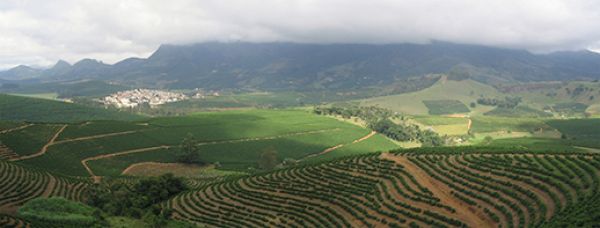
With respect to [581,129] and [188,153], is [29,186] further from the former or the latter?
→ [581,129]

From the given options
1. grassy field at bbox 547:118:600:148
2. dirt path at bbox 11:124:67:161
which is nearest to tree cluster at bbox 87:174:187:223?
dirt path at bbox 11:124:67:161

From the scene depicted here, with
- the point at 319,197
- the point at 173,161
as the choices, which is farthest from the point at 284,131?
the point at 319,197

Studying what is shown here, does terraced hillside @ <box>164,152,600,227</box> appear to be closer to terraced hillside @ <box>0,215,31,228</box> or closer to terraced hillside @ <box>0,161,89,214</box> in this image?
terraced hillside @ <box>0,215,31,228</box>

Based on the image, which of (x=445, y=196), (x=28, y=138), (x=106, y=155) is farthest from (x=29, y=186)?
(x=445, y=196)

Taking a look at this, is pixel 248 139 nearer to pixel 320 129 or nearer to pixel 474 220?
pixel 320 129

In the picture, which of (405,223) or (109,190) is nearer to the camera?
(405,223)

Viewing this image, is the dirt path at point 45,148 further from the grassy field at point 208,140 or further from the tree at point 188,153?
the tree at point 188,153
